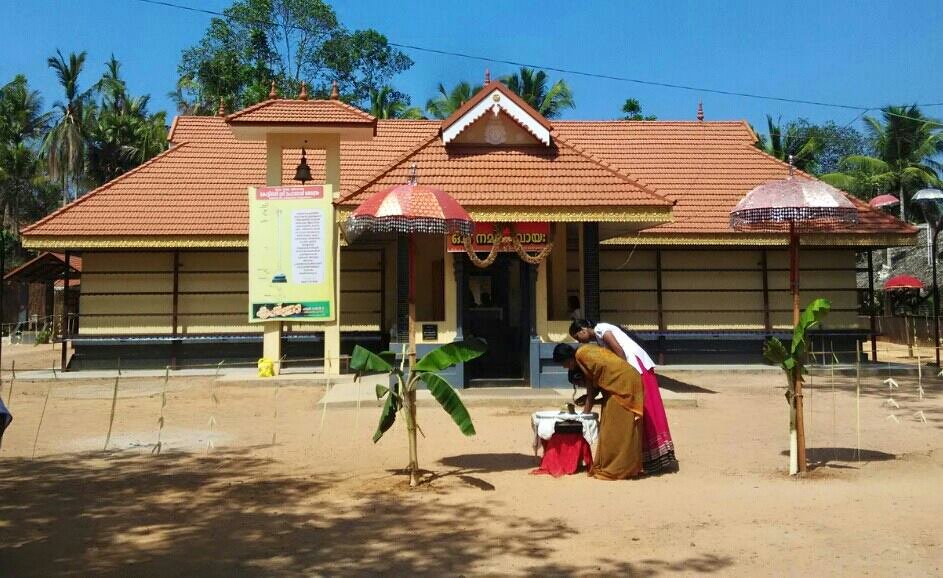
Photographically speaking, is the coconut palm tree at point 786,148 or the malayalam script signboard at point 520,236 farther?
the coconut palm tree at point 786,148

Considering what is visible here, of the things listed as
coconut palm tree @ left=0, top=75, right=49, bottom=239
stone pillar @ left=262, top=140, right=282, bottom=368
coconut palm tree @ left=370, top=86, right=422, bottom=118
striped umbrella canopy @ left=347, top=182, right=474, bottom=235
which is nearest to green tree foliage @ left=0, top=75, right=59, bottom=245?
coconut palm tree @ left=0, top=75, right=49, bottom=239

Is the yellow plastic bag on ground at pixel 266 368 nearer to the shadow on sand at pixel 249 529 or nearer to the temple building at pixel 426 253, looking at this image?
the temple building at pixel 426 253

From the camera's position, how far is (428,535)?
5.32 m

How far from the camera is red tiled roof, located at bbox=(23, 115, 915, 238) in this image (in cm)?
1352

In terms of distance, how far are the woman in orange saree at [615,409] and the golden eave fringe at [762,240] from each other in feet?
32.6

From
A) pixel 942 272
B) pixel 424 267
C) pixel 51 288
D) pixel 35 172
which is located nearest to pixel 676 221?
pixel 424 267

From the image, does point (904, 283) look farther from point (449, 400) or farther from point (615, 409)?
point (449, 400)

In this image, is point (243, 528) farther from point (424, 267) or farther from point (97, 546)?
point (424, 267)

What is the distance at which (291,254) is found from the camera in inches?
584

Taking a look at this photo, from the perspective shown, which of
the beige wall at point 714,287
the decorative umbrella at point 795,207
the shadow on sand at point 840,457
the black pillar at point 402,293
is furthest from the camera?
the beige wall at point 714,287

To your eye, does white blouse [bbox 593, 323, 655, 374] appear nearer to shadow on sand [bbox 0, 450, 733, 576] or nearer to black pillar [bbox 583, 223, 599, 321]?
shadow on sand [bbox 0, 450, 733, 576]

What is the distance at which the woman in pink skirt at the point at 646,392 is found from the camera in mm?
7141

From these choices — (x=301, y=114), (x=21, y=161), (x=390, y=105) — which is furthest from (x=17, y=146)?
(x=301, y=114)

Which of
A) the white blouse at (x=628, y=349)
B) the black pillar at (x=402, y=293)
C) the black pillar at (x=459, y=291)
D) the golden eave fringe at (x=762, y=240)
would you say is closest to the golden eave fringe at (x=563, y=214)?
the black pillar at (x=459, y=291)
